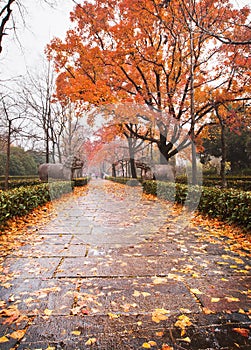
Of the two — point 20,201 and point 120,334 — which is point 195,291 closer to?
point 120,334

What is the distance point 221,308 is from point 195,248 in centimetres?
166

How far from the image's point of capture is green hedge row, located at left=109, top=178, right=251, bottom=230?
4.47m

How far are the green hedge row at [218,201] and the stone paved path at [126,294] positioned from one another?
0.69 m

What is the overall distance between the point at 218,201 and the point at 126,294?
3.80m

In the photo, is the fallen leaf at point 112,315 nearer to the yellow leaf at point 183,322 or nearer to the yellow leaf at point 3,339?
the yellow leaf at point 183,322

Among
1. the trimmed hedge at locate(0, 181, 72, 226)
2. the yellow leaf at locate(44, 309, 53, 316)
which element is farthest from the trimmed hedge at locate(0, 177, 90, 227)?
the yellow leaf at locate(44, 309, 53, 316)

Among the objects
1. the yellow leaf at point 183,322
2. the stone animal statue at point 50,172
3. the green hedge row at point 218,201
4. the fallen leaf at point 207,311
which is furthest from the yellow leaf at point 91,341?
the stone animal statue at point 50,172

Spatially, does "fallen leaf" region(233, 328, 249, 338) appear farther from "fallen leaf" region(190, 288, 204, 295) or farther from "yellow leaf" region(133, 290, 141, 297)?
"yellow leaf" region(133, 290, 141, 297)

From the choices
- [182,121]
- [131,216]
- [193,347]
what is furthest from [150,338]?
[182,121]

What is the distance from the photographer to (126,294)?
2297 millimetres

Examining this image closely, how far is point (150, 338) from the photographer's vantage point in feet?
5.56

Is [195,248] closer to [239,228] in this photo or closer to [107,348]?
[239,228]

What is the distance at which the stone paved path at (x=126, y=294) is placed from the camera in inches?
67.1

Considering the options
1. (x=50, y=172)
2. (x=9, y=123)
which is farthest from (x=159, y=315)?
(x=50, y=172)
